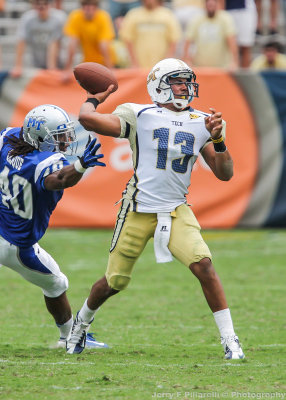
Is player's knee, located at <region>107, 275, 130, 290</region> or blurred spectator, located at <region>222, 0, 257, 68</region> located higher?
blurred spectator, located at <region>222, 0, 257, 68</region>

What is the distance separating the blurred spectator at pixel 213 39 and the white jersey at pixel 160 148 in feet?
20.1

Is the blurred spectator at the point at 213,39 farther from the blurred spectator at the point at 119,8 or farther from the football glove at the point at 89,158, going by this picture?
the football glove at the point at 89,158

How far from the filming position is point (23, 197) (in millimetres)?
4660

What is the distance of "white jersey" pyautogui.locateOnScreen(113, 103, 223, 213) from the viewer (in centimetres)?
477

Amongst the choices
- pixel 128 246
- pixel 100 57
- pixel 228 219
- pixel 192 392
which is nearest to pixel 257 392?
pixel 192 392

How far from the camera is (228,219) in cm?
1025

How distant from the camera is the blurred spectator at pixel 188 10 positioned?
1200cm

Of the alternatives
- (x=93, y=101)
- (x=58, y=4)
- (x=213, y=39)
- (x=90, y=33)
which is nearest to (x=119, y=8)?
(x=58, y=4)

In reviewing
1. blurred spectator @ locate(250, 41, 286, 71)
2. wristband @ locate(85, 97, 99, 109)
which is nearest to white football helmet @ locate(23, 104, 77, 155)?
wristband @ locate(85, 97, 99, 109)

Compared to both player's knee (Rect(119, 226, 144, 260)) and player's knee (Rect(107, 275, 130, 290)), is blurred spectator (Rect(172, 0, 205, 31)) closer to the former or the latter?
player's knee (Rect(119, 226, 144, 260))

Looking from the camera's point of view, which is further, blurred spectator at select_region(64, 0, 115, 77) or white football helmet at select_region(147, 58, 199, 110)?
blurred spectator at select_region(64, 0, 115, 77)

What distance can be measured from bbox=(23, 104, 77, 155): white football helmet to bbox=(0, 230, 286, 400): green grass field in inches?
48.0

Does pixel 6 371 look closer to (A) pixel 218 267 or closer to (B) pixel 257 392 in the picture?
(B) pixel 257 392

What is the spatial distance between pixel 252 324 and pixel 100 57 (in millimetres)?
6037
